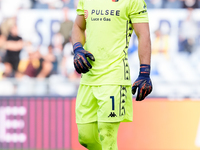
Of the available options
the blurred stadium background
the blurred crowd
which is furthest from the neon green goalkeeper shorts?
the blurred crowd

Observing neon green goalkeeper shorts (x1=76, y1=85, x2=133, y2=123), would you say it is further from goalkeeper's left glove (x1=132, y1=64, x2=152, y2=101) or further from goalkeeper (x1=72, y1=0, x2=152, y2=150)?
goalkeeper's left glove (x1=132, y1=64, x2=152, y2=101)

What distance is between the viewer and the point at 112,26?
3.01 metres

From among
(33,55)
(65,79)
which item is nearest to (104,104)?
(65,79)

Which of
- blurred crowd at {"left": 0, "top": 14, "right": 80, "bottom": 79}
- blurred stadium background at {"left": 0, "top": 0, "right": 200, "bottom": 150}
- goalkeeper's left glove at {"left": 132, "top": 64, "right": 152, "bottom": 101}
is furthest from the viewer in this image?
blurred crowd at {"left": 0, "top": 14, "right": 80, "bottom": 79}

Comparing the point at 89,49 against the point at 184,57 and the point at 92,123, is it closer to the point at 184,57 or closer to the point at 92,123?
the point at 92,123

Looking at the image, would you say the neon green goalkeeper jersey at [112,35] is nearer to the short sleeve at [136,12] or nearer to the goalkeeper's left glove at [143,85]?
the short sleeve at [136,12]

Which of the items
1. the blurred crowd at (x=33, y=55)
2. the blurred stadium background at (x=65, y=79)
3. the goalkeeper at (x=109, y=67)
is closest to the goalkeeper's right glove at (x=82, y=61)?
the goalkeeper at (x=109, y=67)

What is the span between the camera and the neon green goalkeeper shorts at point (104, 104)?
2926mm

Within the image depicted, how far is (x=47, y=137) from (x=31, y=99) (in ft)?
2.02

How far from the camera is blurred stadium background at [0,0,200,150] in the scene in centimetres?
556

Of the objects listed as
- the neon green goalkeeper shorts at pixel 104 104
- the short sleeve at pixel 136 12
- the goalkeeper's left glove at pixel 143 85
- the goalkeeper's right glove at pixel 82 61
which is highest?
the short sleeve at pixel 136 12

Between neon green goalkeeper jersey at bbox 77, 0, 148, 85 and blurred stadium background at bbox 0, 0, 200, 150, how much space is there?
8.46 feet

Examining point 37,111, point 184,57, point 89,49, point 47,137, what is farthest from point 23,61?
point 89,49

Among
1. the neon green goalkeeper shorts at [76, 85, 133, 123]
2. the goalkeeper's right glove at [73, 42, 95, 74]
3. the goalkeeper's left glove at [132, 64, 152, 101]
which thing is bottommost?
the neon green goalkeeper shorts at [76, 85, 133, 123]
